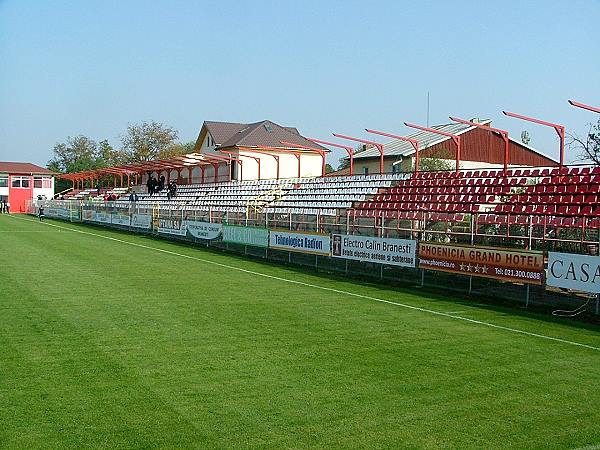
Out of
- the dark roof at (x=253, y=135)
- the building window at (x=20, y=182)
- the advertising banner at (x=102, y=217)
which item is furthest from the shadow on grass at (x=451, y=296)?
the building window at (x=20, y=182)

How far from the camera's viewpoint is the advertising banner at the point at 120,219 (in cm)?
4166

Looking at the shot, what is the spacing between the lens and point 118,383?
25.1 ft

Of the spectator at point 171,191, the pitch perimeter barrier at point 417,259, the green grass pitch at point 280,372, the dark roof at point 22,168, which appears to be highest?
the dark roof at point 22,168

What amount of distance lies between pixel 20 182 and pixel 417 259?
75410 mm

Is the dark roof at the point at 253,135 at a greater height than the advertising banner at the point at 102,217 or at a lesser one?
greater

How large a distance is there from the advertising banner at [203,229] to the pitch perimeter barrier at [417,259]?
4 cm

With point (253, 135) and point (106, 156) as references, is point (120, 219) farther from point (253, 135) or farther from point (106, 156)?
point (106, 156)

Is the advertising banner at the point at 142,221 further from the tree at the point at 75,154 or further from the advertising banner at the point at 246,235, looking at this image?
the tree at the point at 75,154

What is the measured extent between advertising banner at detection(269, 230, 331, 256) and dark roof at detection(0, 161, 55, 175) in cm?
6669

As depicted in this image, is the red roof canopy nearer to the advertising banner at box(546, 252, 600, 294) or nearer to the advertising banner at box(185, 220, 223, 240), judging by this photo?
the advertising banner at box(185, 220, 223, 240)

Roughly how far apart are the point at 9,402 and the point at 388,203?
18546mm

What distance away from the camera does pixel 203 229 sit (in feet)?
99.9

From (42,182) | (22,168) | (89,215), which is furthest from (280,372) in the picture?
(22,168)

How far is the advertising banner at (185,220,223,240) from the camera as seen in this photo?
29228 millimetres
